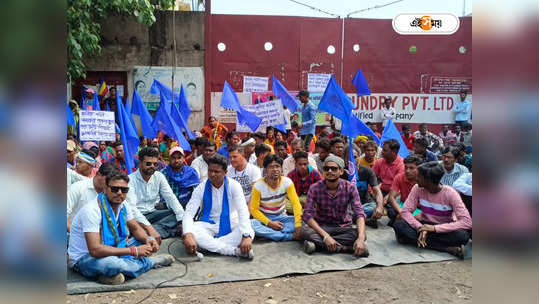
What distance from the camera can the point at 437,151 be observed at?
9.13m

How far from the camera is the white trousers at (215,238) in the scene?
4.51 metres

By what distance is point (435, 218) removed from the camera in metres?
4.60

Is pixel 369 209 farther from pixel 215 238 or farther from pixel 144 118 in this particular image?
pixel 144 118

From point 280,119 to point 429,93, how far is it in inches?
244

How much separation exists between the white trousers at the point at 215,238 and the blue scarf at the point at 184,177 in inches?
38.4

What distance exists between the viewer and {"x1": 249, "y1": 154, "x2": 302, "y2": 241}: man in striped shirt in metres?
4.96

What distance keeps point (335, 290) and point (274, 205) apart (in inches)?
64.3

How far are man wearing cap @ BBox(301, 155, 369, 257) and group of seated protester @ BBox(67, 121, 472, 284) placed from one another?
0.01m

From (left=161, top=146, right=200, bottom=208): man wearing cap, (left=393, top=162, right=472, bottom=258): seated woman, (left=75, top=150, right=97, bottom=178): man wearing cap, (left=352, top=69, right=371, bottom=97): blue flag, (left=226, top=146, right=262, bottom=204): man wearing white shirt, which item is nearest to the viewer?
(left=393, top=162, right=472, bottom=258): seated woman

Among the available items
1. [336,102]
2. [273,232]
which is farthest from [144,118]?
[273,232]

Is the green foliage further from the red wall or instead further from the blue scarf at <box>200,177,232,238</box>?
the blue scarf at <box>200,177,232,238</box>

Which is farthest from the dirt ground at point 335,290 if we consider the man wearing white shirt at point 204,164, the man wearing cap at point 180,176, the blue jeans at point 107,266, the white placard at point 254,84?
the white placard at point 254,84

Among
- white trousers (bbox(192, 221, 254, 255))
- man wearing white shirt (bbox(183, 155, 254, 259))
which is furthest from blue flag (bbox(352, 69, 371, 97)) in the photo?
white trousers (bbox(192, 221, 254, 255))

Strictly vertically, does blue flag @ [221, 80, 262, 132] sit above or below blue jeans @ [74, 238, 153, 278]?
above
